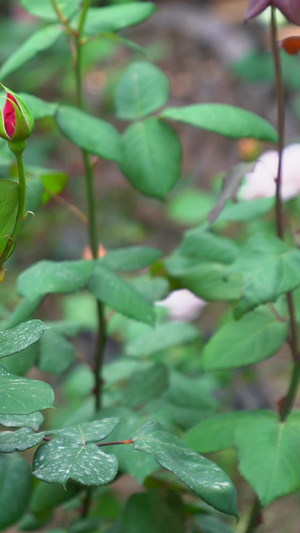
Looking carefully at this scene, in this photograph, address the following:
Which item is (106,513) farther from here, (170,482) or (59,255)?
(59,255)

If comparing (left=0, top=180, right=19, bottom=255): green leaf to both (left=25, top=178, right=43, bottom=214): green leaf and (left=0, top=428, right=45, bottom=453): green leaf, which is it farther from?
(left=25, top=178, right=43, bottom=214): green leaf

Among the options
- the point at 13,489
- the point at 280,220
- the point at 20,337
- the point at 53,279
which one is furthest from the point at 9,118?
the point at 13,489

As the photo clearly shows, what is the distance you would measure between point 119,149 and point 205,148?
2.75 metres

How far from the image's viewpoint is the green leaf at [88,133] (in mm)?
765

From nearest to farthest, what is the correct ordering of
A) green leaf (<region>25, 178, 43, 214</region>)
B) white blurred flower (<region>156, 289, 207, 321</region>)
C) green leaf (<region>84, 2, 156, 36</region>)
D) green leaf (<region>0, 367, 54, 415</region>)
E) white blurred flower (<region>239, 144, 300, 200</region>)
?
green leaf (<region>0, 367, 54, 415</region>) < green leaf (<region>25, 178, 43, 214</region>) < green leaf (<region>84, 2, 156, 36</region>) < white blurred flower (<region>239, 144, 300, 200</region>) < white blurred flower (<region>156, 289, 207, 321</region>)

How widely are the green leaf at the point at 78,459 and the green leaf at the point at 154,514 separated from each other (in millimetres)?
365

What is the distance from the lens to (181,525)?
2.83 feet

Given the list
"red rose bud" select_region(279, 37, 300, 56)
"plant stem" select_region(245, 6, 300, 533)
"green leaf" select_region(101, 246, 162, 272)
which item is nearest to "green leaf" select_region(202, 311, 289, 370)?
"plant stem" select_region(245, 6, 300, 533)

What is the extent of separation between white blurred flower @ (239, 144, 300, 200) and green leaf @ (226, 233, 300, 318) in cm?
30

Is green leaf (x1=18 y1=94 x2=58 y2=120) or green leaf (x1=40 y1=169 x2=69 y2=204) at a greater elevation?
green leaf (x1=18 y1=94 x2=58 y2=120)

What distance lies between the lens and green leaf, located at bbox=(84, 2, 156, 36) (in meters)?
0.87

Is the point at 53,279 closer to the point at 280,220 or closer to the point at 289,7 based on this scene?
the point at 280,220

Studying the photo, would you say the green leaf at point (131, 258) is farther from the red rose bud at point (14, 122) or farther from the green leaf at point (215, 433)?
the red rose bud at point (14, 122)

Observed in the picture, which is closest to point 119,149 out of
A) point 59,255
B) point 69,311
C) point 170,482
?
point 170,482
